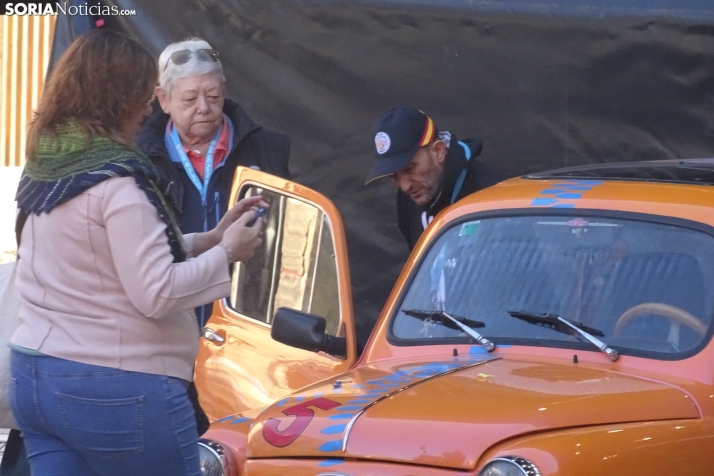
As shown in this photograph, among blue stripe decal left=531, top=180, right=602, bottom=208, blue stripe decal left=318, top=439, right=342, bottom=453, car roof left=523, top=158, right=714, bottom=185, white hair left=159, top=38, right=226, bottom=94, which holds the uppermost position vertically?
white hair left=159, top=38, right=226, bottom=94

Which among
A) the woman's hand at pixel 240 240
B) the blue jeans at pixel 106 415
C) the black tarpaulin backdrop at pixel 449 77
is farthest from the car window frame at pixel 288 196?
the black tarpaulin backdrop at pixel 449 77

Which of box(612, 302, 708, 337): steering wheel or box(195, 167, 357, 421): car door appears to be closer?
box(612, 302, 708, 337): steering wheel

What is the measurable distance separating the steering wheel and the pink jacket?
1179 mm

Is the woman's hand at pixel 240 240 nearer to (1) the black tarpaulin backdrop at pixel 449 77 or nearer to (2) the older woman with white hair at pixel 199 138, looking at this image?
(2) the older woman with white hair at pixel 199 138

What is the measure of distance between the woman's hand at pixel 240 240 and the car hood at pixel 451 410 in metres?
0.44

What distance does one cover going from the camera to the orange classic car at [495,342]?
259 cm

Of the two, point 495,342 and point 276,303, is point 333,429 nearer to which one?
point 495,342

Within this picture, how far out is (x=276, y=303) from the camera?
13.4ft

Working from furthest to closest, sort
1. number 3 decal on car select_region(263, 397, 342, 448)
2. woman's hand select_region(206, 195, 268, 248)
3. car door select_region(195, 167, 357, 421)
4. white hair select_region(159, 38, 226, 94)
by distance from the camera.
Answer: white hair select_region(159, 38, 226, 94), car door select_region(195, 167, 357, 421), woman's hand select_region(206, 195, 268, 248), number 3 decal on car select_region(263, 397, 342, 448)

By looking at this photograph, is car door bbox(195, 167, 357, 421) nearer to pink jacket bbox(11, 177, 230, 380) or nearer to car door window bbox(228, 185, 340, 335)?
car door window bbox(228, 185, 340, 335)

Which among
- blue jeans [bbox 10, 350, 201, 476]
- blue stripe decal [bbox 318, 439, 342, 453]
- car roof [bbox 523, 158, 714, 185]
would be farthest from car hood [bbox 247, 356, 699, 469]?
car roof [bbox 523, 158, 714, 185]

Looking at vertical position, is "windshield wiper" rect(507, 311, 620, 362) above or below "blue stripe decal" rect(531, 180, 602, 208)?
below

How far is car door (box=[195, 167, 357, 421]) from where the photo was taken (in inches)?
148

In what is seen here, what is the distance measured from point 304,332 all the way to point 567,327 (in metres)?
0.82
